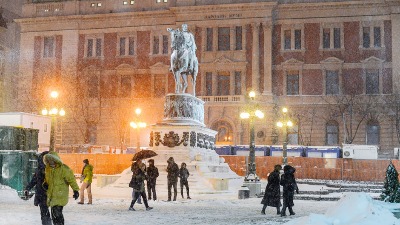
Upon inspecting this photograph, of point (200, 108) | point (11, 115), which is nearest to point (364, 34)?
point (200, 108)

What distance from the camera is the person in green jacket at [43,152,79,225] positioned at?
10188mm

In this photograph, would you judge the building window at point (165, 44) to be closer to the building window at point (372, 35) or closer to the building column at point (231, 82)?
the building column at point (231, 82)

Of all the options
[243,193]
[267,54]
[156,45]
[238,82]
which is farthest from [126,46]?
[243,193]

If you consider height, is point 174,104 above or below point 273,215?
above

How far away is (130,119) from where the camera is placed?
57.6 m

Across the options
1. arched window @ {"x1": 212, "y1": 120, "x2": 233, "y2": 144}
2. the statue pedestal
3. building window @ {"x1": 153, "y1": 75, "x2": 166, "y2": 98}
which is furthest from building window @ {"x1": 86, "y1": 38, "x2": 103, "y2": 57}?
the statue pedestal

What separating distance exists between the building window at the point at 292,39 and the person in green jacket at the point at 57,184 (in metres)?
47.3

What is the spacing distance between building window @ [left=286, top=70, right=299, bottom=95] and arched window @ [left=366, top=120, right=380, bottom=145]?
23.7 ft

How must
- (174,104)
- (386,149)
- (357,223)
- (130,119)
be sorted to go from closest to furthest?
(357,223), (174,104), (386,149), (130,119)

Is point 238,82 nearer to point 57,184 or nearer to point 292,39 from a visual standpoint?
point 292,39

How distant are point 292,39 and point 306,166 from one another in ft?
62.4

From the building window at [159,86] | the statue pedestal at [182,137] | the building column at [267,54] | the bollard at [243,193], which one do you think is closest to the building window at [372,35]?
the building column at [267,54]

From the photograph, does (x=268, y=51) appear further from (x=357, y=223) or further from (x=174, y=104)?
(x=357, y=223)

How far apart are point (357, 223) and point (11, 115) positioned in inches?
1193
